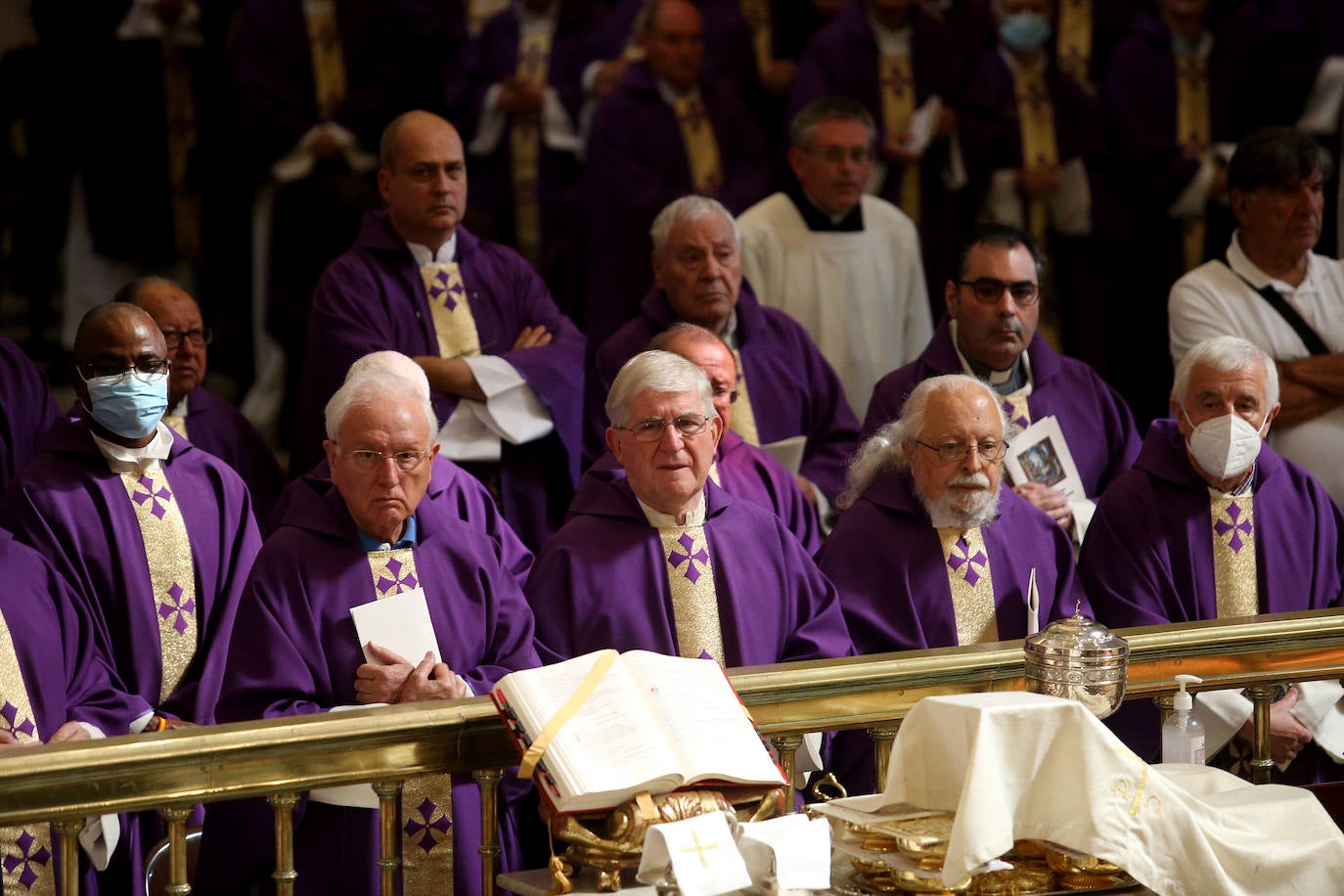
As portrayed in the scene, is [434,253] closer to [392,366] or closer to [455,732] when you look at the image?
[392,366]

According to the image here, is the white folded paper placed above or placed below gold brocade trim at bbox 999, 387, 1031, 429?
below

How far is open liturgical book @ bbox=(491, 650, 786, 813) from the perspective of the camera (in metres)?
3.24

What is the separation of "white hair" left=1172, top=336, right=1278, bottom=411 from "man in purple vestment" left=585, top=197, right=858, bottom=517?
4.86 feet

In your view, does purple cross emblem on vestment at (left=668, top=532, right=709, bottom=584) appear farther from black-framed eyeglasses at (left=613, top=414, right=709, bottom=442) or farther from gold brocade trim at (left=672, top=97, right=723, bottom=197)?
gold brocade trim at (left=672, top=97, right=723, bottom=197)

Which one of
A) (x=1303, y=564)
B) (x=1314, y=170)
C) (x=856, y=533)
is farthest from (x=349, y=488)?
(x=1314, y=170)

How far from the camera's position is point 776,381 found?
23.1 ft

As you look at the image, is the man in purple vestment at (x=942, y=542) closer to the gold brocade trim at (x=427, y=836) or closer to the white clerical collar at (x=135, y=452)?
the gold brocade trim at (x=427, y=836)

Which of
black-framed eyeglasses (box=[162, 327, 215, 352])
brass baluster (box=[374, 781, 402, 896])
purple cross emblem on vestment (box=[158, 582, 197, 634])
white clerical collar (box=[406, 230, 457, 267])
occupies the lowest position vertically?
brass baluster (box=[374, 781, 402, 896])

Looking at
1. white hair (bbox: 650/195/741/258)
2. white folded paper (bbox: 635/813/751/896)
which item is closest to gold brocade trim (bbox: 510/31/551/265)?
white hair (bbox: 650/195/741/258)

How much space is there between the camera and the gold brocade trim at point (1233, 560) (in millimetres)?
5414

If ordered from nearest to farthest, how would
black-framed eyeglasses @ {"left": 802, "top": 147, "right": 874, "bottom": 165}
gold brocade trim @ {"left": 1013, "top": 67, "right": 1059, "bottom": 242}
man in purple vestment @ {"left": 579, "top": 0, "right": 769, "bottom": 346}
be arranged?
black-framed eyeglasses @ {"left": 802, "top": 147, "right": 874, "bottom": 165} < man in purple vestment @ {"left": 579, "top": 0, "right": 769, "bottom": 346} < gold brocade trim @ {"left": 1013, "top": 67, "right": 1059, "bottom": 242}

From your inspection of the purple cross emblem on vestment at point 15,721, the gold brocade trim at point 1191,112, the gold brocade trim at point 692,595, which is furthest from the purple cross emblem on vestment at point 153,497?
the gold brocade trim at point 1191,112

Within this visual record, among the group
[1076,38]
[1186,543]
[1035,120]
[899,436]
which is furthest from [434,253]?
[1076,38]

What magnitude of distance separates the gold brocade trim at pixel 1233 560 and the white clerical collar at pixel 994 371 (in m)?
1.20
